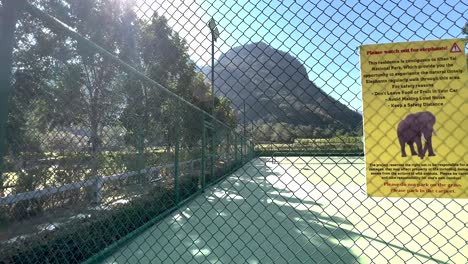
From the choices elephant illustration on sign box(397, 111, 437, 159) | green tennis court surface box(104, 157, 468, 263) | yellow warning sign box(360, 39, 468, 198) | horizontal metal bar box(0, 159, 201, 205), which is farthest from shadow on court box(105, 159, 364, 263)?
elephant illustration on sign box(397, 111, 437, 159)

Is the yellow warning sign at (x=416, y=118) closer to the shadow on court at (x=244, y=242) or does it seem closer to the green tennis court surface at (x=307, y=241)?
the green tennis court surface at (x=307, y=241)

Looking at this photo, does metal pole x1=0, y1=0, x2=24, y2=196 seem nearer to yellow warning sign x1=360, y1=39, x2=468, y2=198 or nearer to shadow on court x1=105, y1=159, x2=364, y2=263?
shadow on court x1=105, y1=159, x2=364, y2=263

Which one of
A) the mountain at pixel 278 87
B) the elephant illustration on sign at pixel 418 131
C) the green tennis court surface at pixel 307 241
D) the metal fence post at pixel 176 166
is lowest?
the green tennis court surface at pixel 307 241

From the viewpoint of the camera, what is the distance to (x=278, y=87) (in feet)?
8.04

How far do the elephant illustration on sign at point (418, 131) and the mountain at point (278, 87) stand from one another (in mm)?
412

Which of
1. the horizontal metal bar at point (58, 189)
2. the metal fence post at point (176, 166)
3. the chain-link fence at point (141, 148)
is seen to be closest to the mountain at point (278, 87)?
the chain-link fence at point (141, 148)

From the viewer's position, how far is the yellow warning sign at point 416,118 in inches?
69.1

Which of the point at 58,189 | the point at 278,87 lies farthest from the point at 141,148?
the point at 278,87

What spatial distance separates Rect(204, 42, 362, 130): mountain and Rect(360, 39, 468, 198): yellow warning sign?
37cm

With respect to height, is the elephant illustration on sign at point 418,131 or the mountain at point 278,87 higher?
the mountain at point 278,87

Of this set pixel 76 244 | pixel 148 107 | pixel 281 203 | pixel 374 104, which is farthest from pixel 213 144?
pixel 374 104

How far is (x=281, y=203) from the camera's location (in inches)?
286

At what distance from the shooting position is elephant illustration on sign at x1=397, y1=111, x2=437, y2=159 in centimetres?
182

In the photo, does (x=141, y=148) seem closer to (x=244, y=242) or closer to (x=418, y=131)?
(x=244, y=242)
